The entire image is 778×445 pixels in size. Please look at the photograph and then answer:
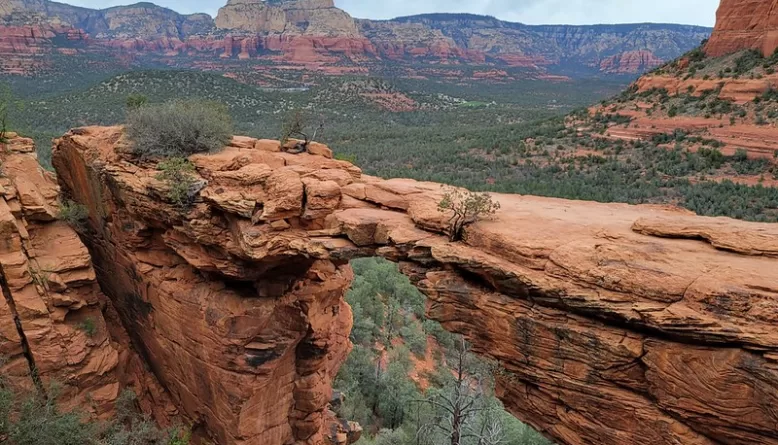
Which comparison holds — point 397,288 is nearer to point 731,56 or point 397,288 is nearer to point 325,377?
point 325,377

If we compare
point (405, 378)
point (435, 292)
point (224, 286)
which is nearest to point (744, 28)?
point (405, 378)

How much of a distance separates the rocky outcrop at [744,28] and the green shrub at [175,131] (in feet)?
152

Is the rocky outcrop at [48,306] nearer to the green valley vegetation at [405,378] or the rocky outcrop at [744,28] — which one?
the green valley vegetation at [405,378]

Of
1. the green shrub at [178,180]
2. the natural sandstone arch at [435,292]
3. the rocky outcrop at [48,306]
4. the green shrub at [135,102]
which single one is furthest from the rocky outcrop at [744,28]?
the rocky outcrop at [48,306]

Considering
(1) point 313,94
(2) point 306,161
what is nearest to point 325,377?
(2) point 306,161

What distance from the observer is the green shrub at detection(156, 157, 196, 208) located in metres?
10.2

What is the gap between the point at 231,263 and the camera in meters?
10.5

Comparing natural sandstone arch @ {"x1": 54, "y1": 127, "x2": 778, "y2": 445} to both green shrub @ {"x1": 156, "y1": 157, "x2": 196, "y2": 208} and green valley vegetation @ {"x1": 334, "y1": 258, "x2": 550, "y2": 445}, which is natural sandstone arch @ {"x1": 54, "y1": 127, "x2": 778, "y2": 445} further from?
green valley vegetation @ {"x1": 334, "y1": 258, "x2": 550, "y2": 445}

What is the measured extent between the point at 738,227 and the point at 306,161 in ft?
29.0

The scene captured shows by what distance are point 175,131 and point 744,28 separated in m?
51.4

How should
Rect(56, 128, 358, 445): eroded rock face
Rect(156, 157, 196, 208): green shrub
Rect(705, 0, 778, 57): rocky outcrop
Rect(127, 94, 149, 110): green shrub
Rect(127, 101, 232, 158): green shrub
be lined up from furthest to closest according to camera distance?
Rect(705, 0, 778, 57): rocky outcrop < Rect(127, 94, 149, 110): green shrub < Rect(127, 101, 232, 158): green shrub < Rect(156, 157, 196, 208): green shrub < Rect(56, 128, 358, 445): eroded rock face

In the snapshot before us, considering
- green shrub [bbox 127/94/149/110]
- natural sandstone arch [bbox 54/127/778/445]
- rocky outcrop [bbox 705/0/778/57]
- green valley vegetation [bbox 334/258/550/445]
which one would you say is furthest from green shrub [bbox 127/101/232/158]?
rocky outcrop [bbox 705/0/778/57]

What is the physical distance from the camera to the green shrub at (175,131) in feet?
37.6

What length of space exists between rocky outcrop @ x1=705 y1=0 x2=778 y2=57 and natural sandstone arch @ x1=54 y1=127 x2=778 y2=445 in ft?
137
